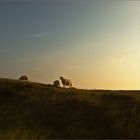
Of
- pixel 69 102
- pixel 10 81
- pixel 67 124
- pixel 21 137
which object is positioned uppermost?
pixel 10 81

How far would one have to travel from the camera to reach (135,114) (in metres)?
25.9

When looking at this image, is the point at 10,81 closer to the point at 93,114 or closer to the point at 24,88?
the point at 24,88

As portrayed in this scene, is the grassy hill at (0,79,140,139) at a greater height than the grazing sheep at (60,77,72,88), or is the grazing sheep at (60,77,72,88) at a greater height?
the grazing sheep at (60,77,72,88)

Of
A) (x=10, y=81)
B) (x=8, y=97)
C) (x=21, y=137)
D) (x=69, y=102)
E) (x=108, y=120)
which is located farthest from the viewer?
(x=10, y=81)

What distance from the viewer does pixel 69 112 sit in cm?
2714

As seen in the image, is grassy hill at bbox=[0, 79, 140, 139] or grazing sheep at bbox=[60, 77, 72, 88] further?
grazing sheep at bbox=[60, 77, 72, 88]

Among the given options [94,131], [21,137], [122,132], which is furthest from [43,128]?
[21,137]

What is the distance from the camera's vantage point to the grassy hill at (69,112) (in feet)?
78.7

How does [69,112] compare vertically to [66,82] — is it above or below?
below

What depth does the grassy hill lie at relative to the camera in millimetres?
23984

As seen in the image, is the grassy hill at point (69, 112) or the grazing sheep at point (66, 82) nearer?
the grassy hill at point (69, 112)

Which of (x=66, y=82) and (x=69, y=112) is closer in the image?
(x=69, y=112)

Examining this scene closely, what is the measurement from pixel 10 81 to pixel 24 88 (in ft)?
8.78

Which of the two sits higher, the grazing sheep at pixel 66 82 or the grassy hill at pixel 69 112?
the grazing sheep at pixel 66 82
